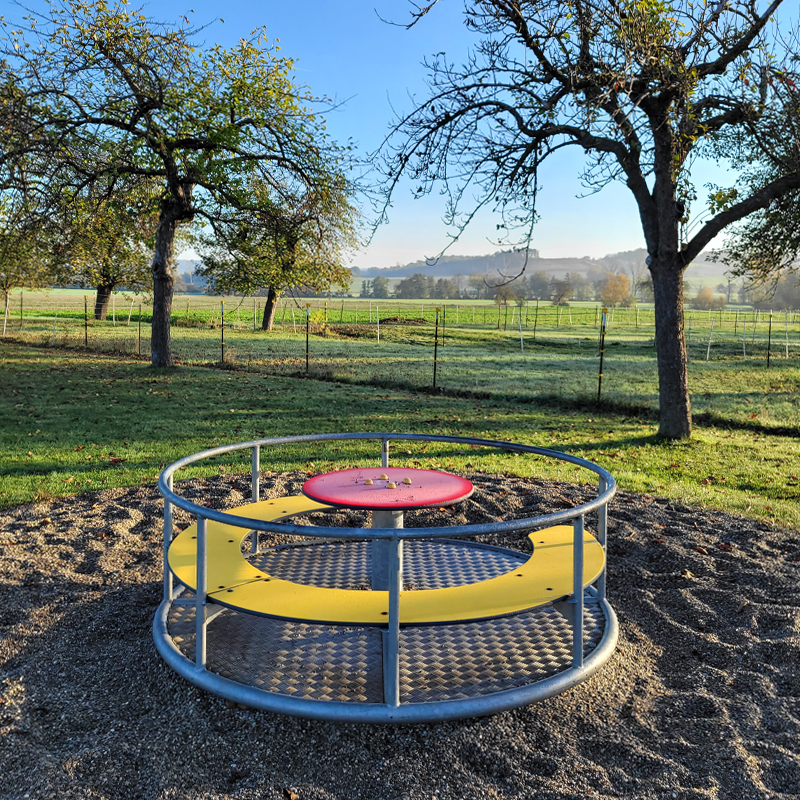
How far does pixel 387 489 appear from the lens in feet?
15.4

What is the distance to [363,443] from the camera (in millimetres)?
10484

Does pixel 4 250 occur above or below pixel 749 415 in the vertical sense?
above

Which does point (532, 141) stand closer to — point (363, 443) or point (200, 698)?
point (363, 443)

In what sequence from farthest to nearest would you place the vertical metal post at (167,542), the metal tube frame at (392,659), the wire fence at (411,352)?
the wire fence at (411,352) → the vertical metal post at (167,542) → the metal tube frame at (392,659)

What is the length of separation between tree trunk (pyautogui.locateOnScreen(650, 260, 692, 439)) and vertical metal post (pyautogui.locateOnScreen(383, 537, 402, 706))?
28.2 feet

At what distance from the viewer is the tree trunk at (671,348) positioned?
34.5ft

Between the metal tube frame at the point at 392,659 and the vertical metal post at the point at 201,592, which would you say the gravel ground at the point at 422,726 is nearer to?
the metal tube frame at the point at 392,659

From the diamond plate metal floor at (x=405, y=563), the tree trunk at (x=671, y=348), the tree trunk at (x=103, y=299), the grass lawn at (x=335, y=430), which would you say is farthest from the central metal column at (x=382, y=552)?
the tree trunk at (x=103, y=299)

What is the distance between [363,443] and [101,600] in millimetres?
6009

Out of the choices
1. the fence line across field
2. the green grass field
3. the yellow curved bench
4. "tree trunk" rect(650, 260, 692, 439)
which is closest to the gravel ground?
the yellow curved bench

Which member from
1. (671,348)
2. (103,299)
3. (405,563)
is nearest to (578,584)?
(405,563)

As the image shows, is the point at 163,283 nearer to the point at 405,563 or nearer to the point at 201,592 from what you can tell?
the point at 405,563

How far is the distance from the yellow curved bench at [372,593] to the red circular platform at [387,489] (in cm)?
58

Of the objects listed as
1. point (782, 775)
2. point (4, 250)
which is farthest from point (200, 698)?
point (4, 250)
